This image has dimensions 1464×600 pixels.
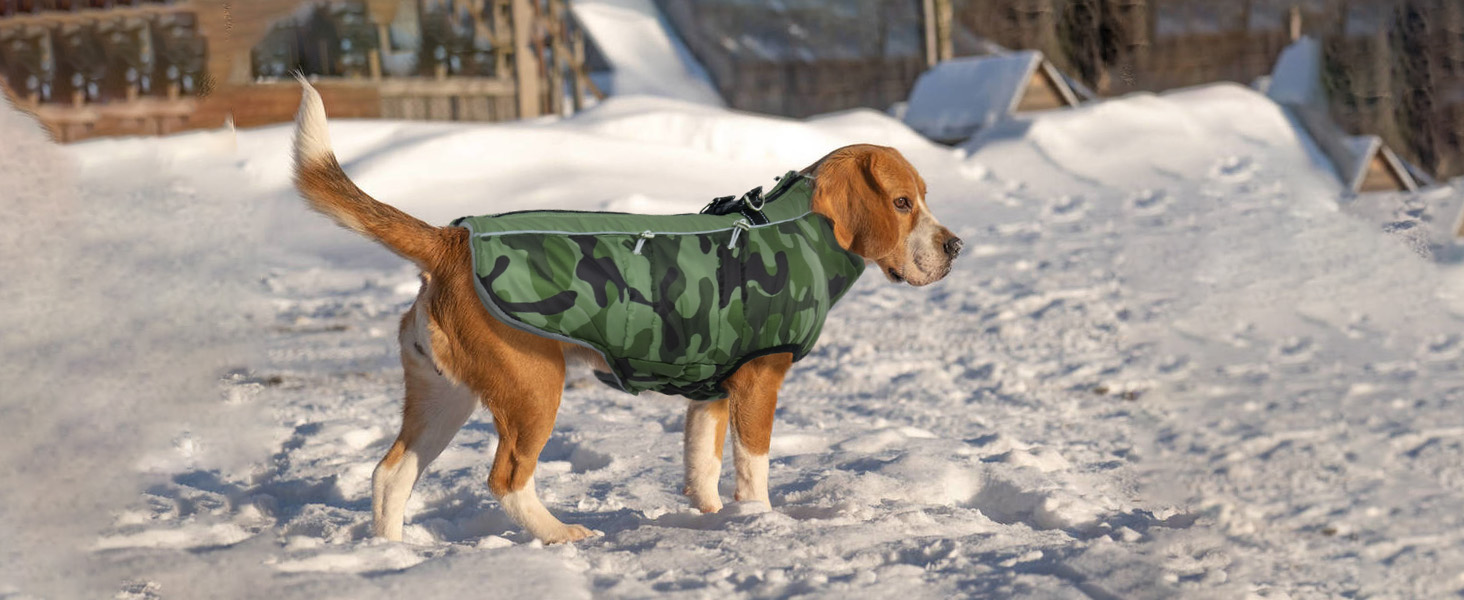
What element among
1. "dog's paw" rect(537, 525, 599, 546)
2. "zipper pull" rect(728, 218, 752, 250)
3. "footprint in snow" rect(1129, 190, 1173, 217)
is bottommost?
"footprint in snow" rect(1129, 190, 1173, 217)

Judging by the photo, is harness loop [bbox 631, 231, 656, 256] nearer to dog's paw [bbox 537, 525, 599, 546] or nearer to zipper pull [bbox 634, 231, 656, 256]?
zipper pull [bbox 634, 231, 656, 256]

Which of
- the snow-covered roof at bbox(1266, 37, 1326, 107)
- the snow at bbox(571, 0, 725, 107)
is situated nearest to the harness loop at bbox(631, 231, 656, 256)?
the snow-covered roof at bbox(1266, 37, 1326, 107)

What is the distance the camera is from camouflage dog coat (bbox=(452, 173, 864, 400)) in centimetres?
332

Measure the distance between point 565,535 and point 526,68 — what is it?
14331mm

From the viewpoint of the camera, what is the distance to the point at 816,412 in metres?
5.75

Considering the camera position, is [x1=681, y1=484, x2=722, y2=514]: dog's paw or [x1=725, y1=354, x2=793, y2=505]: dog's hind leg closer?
[x1=725, y1=354, x2=793, y2=505]: dog's hind leg

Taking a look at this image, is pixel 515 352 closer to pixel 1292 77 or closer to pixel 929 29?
pixel 1292 77

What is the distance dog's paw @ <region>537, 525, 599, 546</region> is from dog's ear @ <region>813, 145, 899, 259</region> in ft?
3.95

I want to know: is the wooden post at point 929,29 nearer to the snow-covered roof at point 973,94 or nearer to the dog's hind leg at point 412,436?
the snow-covered roof at point 973,94

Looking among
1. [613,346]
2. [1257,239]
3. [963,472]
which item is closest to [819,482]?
[963,472]

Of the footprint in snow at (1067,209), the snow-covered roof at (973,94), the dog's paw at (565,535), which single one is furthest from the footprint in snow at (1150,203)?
the dog's paw at (565,535)

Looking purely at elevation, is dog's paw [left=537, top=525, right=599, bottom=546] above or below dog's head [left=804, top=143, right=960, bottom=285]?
below

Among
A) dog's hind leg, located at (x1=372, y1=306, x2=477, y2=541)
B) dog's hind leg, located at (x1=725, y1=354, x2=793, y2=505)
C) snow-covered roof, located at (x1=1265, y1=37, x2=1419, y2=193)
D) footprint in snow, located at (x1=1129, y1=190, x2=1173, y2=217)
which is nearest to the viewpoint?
dog's hind leg, located at (x1=372, y1=306, x2=477, y2=541)

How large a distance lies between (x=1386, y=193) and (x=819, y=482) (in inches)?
185
